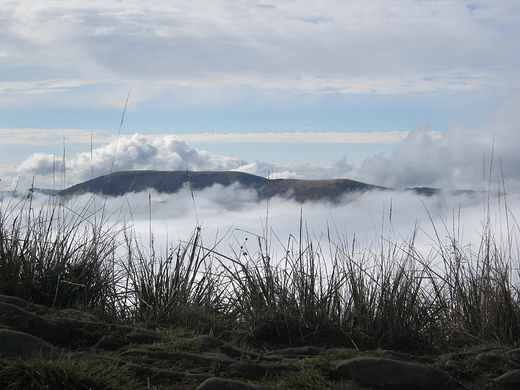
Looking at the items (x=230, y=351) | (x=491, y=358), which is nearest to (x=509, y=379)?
(x=491, y=358)

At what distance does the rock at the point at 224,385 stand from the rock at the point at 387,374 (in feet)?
1.98

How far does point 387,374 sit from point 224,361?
3.07ft

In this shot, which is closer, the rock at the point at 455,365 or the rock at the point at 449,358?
the rock at the point at 455,365

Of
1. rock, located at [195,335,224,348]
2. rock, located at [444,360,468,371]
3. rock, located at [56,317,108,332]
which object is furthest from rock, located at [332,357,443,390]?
rock, located at [56,317,108,332]

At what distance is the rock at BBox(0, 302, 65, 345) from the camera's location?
271cm

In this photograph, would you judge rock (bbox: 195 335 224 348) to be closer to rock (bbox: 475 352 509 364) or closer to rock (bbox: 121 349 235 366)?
rock (bbox: 121 349 235 366)

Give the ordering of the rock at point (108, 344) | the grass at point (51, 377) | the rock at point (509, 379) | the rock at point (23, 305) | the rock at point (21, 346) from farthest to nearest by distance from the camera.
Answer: the rock at point (23, 305) < the rock at point (108, 344) < the rock at point (509, 379) < the rock at point (21, 346) < the grass at point (51, 377)

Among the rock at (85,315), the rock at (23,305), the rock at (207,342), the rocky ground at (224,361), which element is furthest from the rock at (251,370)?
the rock at (23,305)

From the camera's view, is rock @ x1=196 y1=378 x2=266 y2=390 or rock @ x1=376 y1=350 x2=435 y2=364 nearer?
rock @ x1=196 y1=378 x2=266 y2=390

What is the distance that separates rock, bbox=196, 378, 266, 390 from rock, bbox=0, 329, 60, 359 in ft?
2.65

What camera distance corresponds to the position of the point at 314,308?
352 cm

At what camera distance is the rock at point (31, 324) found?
271 centimetres

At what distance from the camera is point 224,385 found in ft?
6.99

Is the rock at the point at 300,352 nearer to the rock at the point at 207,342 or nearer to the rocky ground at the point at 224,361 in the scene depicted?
the rocky ground at the point at 224,361
